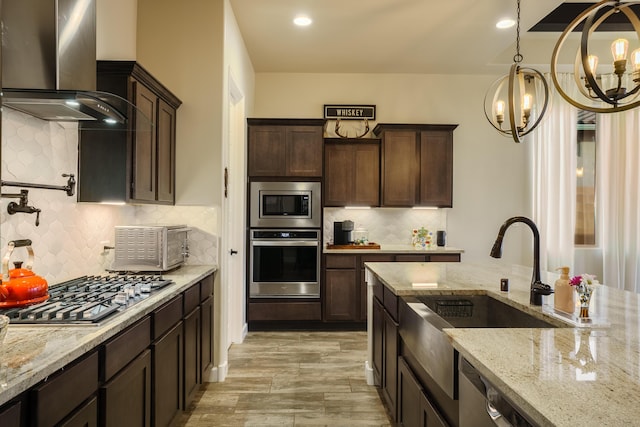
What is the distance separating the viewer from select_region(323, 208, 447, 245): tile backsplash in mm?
5000

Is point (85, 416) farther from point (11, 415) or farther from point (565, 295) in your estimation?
point (565, 295)

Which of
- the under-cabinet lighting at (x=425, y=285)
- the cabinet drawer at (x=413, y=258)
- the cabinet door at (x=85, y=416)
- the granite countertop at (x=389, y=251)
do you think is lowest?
the cabinet door at (x=85, y=416)

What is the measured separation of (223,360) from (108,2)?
286 cm

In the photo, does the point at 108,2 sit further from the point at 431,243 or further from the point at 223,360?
the point at 431,243

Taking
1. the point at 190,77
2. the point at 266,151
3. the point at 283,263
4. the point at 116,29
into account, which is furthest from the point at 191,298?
the point at 266,151

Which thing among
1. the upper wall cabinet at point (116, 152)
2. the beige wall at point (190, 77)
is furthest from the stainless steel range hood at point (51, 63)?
the beige wall at point (190, 77)

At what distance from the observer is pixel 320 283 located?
4438 mm

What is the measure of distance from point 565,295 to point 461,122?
13.3 feet

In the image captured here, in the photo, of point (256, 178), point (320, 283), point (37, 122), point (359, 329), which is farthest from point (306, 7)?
point (359, 329)

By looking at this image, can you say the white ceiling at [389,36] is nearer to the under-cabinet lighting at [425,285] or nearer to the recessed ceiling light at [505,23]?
the recessed ceiling light at [505,23]

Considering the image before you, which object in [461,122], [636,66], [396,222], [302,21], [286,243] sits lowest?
[286,243]

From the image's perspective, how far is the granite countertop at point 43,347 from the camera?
1003 mm

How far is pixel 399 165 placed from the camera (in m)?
4.66

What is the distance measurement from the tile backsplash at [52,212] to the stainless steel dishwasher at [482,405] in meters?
2.05
